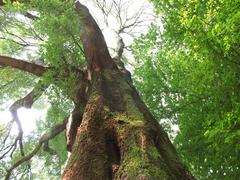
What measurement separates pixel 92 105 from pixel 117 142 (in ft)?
3.79

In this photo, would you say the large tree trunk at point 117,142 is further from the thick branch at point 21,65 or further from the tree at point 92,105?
the thick branch at point 21,65

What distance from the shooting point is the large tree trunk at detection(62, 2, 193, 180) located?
13.7 ft

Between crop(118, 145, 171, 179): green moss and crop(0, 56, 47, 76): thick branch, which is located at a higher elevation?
crop(0, 56, 47, 76): thick branch

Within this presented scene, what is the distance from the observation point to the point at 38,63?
8742 mm

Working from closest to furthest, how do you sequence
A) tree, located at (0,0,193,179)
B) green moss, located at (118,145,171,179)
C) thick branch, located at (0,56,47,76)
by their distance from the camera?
green moss, located at (118,145,171,179), tree, located at (0,0,193,179), thick branch, located at (0,56,47,76)

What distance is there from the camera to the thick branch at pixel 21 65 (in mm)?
8250

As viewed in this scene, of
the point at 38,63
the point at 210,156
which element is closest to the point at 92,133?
the point at 38,63

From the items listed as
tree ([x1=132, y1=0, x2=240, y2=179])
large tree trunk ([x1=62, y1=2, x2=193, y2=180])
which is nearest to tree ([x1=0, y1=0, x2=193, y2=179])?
large tree trunk ([x1=62, y1=2, x2=193, y2=180])

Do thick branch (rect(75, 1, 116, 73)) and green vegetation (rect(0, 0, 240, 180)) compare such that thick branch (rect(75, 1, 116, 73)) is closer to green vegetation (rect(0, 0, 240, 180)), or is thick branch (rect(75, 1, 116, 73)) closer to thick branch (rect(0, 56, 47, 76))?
green vegetation (rect(0, 0, 240, 180))

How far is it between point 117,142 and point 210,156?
16.3 ft

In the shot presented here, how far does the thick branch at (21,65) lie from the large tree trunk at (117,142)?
2.04m

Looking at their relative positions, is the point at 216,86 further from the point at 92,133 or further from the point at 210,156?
the point at 92,133

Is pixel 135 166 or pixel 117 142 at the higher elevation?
pixel 117 142

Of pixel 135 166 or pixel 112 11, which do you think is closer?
pixel 135 166
